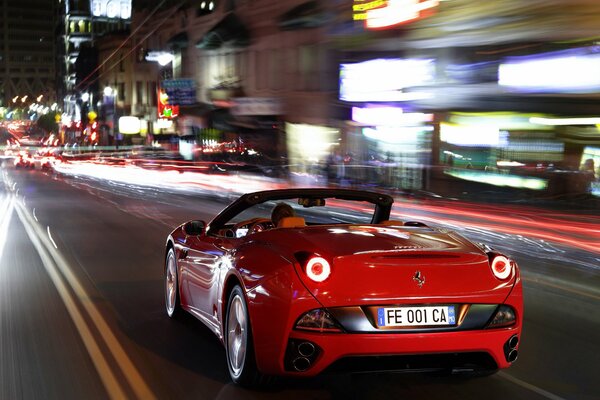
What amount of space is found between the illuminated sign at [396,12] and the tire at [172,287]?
22.6 m

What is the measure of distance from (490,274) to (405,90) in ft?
89.5

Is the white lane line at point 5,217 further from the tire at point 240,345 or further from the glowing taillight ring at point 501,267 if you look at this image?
the glowing taillight ring at point 501,267

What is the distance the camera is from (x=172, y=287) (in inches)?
303

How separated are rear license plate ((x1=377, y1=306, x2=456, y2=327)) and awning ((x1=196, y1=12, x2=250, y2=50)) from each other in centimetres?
4460

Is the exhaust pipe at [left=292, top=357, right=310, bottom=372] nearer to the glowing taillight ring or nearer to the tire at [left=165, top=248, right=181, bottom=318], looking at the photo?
the glowing taillight ring

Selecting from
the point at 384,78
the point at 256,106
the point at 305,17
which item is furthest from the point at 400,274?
the point at 256,106

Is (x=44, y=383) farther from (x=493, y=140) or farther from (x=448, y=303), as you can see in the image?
(x=493, y=140)

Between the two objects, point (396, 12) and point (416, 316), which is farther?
point (396, 12)

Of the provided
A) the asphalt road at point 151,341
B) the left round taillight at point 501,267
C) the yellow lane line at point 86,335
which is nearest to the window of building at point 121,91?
the asphalt road at point 151,341

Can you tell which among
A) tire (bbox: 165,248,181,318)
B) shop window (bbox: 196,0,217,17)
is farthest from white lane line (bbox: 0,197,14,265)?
shop window (bbox: 196,0,217,17)

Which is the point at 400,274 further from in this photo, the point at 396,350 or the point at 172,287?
the point at 172,287

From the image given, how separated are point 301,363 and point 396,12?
27293 mm

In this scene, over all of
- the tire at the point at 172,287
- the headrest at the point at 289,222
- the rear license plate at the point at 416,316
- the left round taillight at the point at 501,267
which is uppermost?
the headrest at the point at 289,222

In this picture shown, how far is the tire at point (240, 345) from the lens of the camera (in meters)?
5.09
